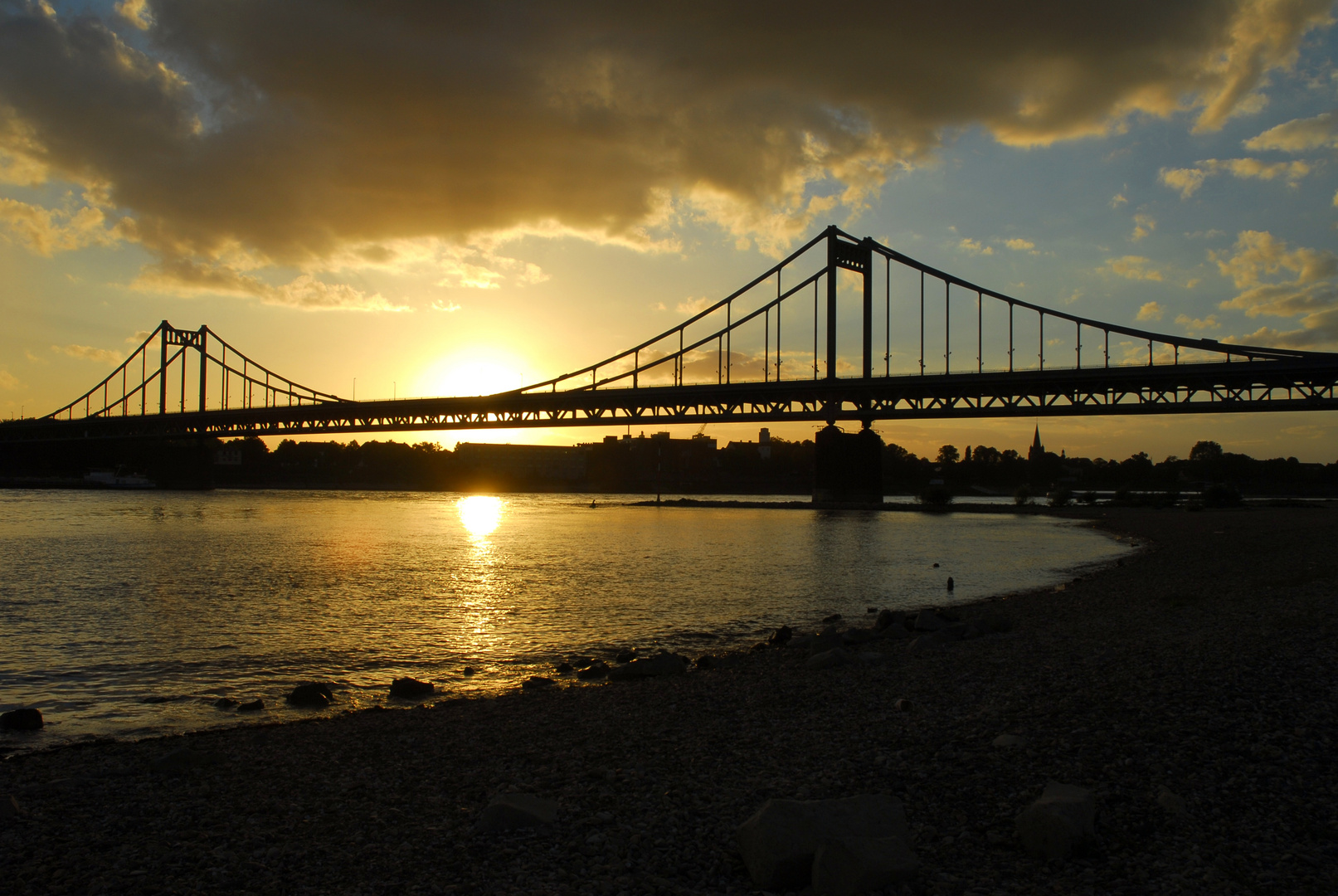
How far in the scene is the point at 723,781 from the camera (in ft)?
16.6

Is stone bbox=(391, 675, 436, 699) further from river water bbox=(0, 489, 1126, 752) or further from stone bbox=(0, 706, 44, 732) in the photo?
stone bbox=(0, 706, 44, 732)

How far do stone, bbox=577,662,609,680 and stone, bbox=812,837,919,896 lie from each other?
5804 mm

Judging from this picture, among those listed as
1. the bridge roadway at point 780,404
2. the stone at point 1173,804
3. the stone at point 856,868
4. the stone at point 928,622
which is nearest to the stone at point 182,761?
the stone at point 856,868

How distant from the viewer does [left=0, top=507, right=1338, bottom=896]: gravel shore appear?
3.77 metres

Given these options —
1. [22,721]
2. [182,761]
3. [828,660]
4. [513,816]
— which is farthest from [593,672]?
[22,721]

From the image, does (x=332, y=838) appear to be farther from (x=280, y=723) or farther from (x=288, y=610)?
(x=288, y=610)

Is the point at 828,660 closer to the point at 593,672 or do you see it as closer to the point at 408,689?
the point at 593,672

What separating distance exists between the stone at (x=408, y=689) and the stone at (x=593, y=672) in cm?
162

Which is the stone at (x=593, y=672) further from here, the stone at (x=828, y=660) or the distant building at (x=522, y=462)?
the distant building at (x=522, y=462)

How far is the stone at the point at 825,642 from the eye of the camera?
10070 millimetres

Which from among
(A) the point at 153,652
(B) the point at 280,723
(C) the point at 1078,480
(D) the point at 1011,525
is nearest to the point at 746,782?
(B) the point at 280,723

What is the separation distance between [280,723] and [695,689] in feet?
12.0

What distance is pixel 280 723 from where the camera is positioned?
7.19m

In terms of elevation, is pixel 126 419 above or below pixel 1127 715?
above
